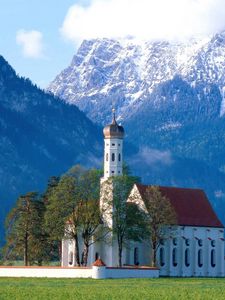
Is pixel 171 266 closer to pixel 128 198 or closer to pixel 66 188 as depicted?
pixel 128 198

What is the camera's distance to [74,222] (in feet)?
509

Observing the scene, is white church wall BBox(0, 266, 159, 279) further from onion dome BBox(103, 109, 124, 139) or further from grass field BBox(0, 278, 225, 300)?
onion dome BBox(103, 109, 124, 139)

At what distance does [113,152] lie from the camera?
550 feet

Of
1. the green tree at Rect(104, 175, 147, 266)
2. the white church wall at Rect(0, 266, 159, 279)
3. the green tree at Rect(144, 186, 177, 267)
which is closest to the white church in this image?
the green tree at Rect(104, 175, 147, 266)

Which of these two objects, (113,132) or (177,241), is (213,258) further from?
(113,132)

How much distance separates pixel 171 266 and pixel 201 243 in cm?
868

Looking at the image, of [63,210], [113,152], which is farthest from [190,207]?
[63,210]

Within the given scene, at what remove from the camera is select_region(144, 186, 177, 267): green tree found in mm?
158500

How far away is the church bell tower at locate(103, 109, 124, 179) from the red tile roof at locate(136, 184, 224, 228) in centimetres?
493

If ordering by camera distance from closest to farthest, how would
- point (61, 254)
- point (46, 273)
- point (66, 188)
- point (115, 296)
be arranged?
1. point (115, 296)
2. point (46, 273)
3. point (66, 188)
4. point (61, 254)

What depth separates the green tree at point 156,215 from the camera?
520 feet

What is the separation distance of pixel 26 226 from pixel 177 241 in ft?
82.5

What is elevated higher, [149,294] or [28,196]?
[28,196]

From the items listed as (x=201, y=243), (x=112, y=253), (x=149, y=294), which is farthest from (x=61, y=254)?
(x=149, y=294)
